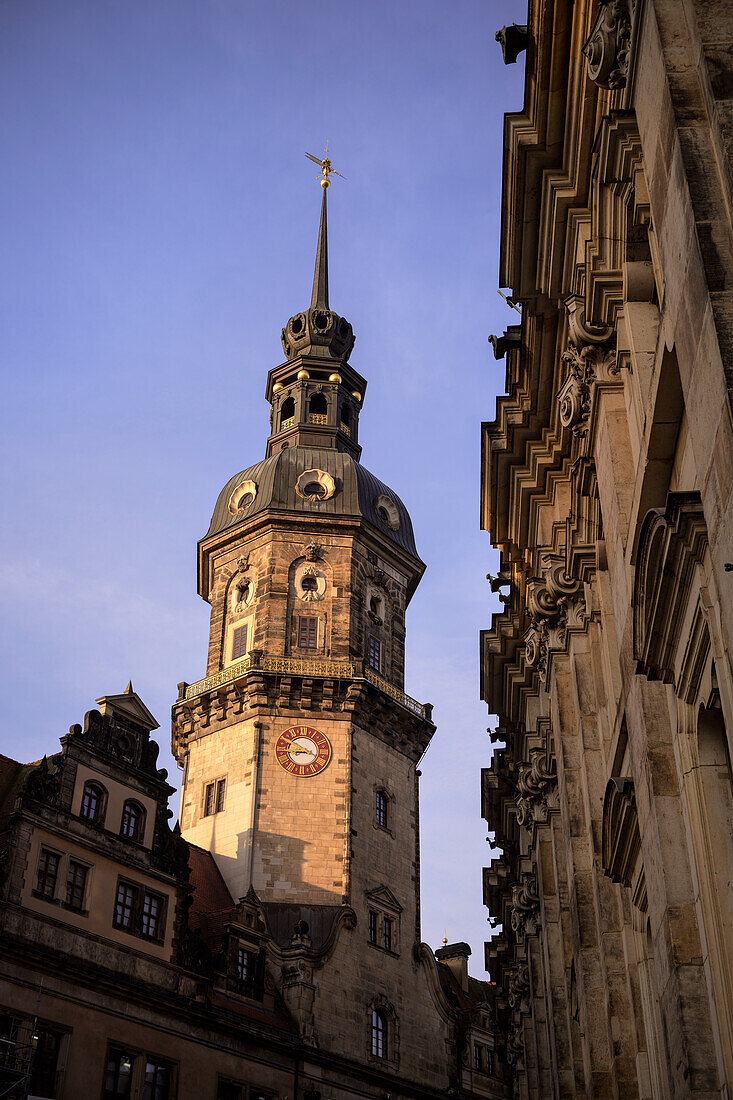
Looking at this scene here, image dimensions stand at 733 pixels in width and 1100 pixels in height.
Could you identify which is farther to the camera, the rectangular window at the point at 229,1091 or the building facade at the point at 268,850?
the rectangular window at the point at 229,1091

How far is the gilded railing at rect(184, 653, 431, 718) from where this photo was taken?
52.5 m

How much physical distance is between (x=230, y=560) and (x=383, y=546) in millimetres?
7347

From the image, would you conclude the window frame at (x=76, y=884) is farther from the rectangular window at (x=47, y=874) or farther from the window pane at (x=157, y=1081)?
the window pane at (x=157, y=1081)

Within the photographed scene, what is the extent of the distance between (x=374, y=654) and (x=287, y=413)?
16.2 meters

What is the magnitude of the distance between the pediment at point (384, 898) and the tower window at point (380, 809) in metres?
2.74

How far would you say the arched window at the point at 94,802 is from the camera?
37.5m

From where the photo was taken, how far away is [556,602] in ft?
60.2

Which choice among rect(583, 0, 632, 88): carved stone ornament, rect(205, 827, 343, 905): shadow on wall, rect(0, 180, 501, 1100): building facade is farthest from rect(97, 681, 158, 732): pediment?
rect(583, 0, 632, 88): carved stone ornament

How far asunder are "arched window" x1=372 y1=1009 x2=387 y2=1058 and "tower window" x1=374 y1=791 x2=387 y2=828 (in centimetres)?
766

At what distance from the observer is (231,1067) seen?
38812 millimetres

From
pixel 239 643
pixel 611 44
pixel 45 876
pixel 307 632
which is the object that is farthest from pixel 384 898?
pixel 611 44

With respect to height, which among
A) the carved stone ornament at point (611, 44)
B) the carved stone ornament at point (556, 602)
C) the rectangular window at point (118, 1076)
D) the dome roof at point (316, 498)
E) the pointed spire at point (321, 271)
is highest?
the pointed spire at point (321, 271)

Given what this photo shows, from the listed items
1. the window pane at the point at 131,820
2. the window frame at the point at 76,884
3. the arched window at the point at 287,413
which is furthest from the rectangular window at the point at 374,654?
the window frame at the point at 76,884

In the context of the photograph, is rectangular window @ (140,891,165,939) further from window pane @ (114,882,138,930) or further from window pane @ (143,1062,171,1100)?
window pane @ (143,1062,171,1100)
